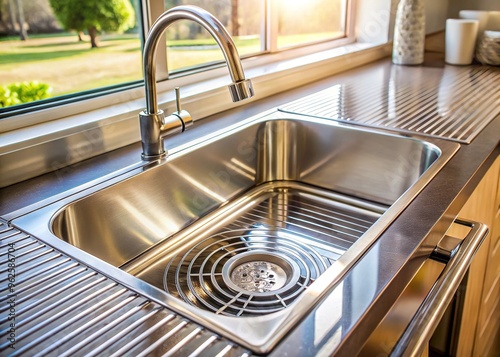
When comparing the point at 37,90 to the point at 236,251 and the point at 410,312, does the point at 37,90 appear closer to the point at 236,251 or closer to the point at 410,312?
the point at 236,251

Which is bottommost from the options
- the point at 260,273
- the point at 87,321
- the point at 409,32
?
the point at 260,273

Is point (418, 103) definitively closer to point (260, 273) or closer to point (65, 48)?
point (260, 273)

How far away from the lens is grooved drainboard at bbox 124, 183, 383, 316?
0.87 meters

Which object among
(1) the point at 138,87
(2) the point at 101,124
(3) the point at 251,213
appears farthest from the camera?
(1) the point at 138,87

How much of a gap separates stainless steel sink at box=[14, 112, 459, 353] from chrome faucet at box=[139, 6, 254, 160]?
0.06 metres

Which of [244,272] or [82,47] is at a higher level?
[82,47]

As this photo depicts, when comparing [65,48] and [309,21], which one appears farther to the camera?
[309,21]

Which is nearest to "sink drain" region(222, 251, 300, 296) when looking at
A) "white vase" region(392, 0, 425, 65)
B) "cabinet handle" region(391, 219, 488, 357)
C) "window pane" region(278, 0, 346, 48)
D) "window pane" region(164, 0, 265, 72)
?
"cabinet handle" region(391, 219, 488, 357)

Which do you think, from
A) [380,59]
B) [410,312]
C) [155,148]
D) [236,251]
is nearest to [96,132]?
[155,148]

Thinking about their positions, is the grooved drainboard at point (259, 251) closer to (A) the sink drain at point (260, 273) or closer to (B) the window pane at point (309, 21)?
(A) the sink drain at point (260, 273)

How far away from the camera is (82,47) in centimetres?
116

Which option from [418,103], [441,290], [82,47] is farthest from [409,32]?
[441,290]

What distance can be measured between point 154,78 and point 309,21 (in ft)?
3.95

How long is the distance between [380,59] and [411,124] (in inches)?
40.7
